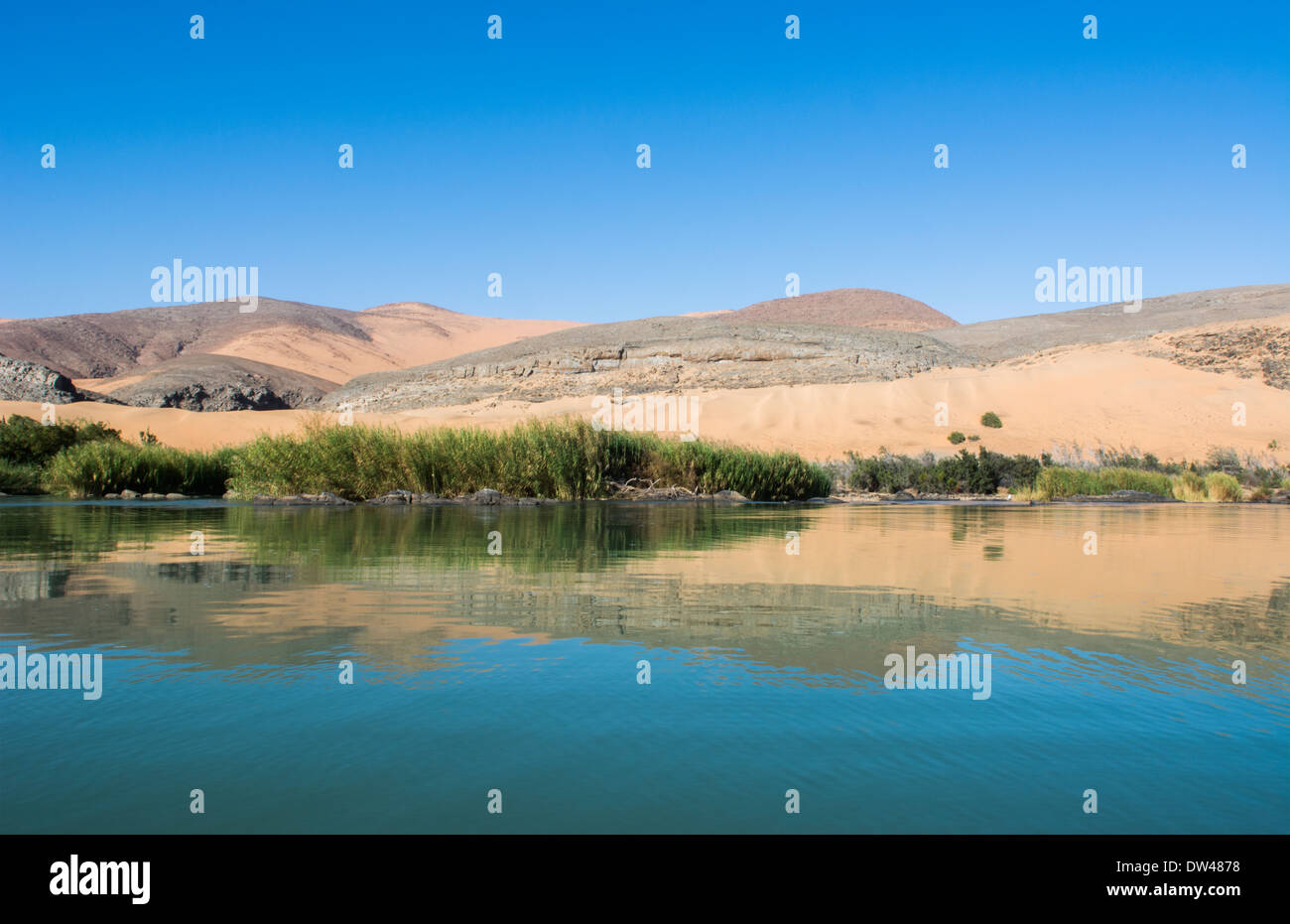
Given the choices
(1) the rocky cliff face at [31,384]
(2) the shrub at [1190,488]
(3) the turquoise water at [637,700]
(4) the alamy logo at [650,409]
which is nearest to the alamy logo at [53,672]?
(3) the turquoise water at [637,700]

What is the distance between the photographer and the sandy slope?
1382 inches

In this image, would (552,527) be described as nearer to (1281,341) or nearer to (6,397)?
(6,397)

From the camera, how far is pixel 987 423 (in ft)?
122

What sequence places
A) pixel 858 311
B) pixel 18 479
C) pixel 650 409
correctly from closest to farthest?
pixel 18 479
pixel 650 409
pixel 858 311

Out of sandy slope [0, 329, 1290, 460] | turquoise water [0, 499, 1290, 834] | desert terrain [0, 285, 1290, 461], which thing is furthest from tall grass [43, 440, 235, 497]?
turquoise water [0, 499, 1290, 834]

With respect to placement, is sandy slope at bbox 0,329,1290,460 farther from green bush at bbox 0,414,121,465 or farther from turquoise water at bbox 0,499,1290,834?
turquoise water at bbox 0,499,1290,834

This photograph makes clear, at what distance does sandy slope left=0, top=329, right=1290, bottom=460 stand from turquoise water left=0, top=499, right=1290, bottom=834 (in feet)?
84.4

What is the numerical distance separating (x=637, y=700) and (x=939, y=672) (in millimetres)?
1589

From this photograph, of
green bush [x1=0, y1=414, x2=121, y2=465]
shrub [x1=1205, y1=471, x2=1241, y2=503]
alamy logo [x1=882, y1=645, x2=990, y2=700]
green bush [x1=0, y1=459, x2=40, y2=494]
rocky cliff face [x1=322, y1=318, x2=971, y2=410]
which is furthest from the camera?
rocky cliff face [x1=322, y1=318, x2=971, y2=410]

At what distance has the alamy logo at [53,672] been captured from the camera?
446cm

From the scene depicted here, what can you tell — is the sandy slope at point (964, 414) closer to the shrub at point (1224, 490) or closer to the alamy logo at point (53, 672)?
the shrub at point (1224, 490)

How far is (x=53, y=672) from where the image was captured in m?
4.73

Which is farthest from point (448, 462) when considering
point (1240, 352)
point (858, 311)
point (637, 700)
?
point (858, 311)
